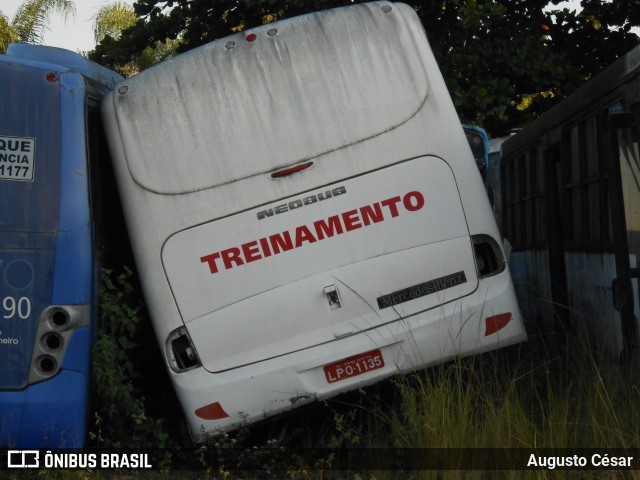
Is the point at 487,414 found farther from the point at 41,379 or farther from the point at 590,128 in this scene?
the point at 590,128

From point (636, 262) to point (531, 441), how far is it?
1.80 m

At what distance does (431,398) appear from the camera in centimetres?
620

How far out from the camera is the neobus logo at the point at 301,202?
265 inches

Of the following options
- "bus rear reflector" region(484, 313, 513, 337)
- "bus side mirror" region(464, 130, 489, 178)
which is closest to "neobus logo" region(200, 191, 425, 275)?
"bus rear reflector" region(484, 313, 513, 337)

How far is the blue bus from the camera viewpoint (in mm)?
6457

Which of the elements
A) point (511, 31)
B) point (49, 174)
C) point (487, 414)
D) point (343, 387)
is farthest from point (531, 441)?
point (511, 31)

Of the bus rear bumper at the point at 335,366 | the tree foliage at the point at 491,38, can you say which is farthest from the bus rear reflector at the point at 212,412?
the tree foliage at the point at 491,38

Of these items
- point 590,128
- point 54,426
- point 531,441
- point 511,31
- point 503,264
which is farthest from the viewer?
point 511,31

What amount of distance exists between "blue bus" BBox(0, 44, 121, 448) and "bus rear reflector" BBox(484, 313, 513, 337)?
8.07 ft

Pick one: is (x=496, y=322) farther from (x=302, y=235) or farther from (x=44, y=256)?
(x=44, y=256)

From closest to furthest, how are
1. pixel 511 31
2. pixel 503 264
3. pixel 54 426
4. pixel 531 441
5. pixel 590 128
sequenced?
pixel 531 441, pixel 54 426, pixel 503 264, pixel 590 128, pixel 511 31

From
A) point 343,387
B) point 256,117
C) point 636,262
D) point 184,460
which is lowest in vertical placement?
point 184,460

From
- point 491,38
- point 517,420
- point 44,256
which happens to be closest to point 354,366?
point 517,420

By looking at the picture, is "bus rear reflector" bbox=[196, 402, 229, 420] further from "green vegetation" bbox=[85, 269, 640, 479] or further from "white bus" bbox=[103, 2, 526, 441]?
"green vegetation" bbox=[85, 269, 640, 479]
